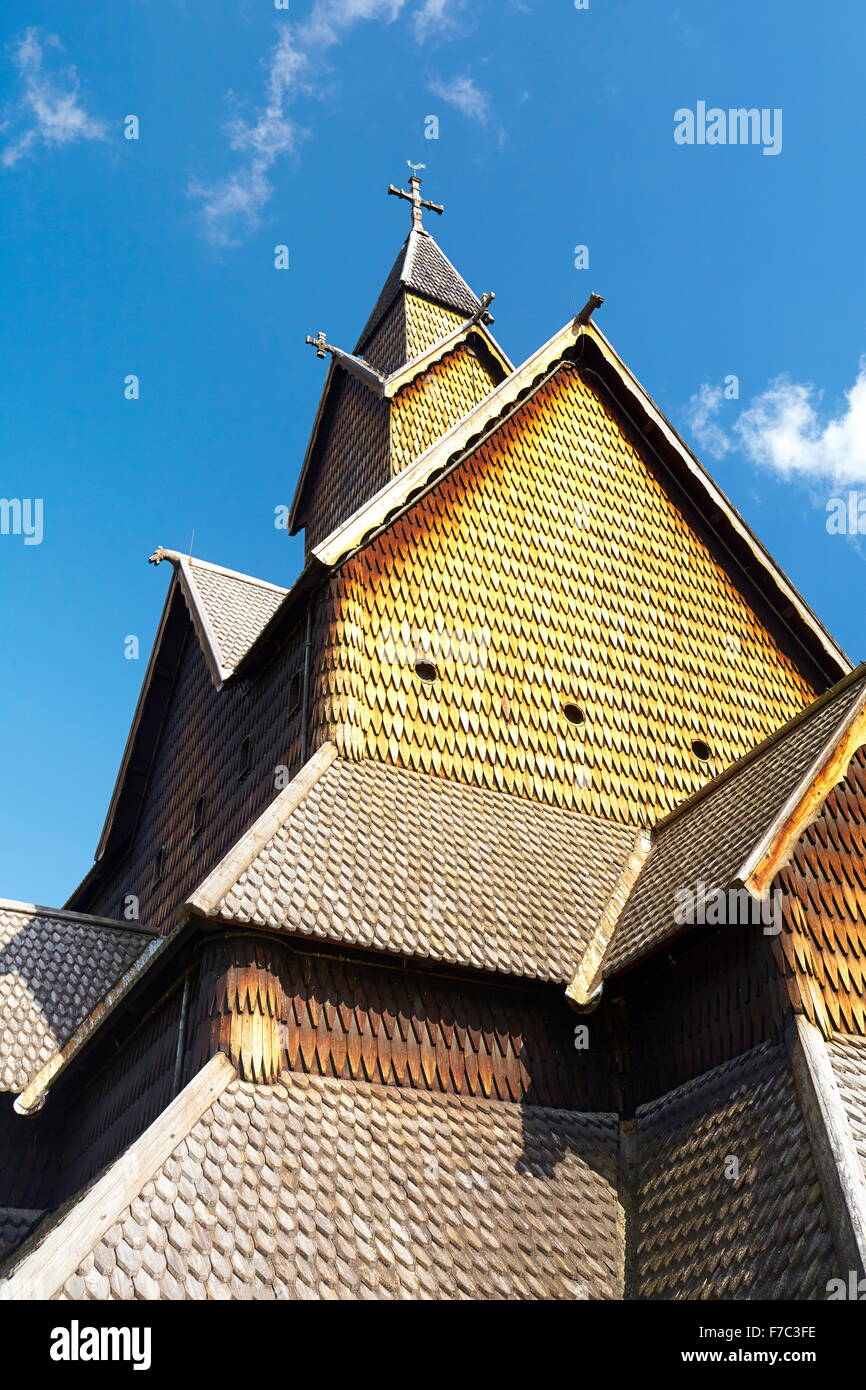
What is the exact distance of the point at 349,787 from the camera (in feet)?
32.5

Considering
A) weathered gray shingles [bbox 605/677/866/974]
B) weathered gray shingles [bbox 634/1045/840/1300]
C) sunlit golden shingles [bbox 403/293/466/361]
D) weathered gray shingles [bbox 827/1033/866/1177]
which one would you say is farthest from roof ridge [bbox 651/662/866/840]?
sunlit golden shingles [bbox 403/293/466/361]

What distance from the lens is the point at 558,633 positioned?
12.4 meters

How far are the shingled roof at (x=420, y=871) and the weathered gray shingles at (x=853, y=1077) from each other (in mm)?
2001

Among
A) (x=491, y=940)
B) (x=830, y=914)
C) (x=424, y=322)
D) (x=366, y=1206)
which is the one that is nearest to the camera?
(x=366, y=1206)

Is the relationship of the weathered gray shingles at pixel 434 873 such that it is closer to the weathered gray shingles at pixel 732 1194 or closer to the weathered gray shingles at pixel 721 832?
the weathered gray shingles at pixel 721 832

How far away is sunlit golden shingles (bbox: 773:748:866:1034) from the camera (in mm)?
7633

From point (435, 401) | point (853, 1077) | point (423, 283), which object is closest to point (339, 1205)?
point (853, 1077)

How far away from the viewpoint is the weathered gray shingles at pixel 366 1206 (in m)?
6.27

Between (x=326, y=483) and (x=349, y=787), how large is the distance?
370 inches

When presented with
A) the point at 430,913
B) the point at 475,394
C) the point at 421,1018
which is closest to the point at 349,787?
the point at 430,913

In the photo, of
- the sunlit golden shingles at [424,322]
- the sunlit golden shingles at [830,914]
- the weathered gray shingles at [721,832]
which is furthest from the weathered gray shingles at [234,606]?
the sunlit golden shingles at [830,914]

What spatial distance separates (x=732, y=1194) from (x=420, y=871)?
11.1ft

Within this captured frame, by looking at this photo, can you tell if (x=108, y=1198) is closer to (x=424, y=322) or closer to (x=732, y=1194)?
(x=732, y=1194)
